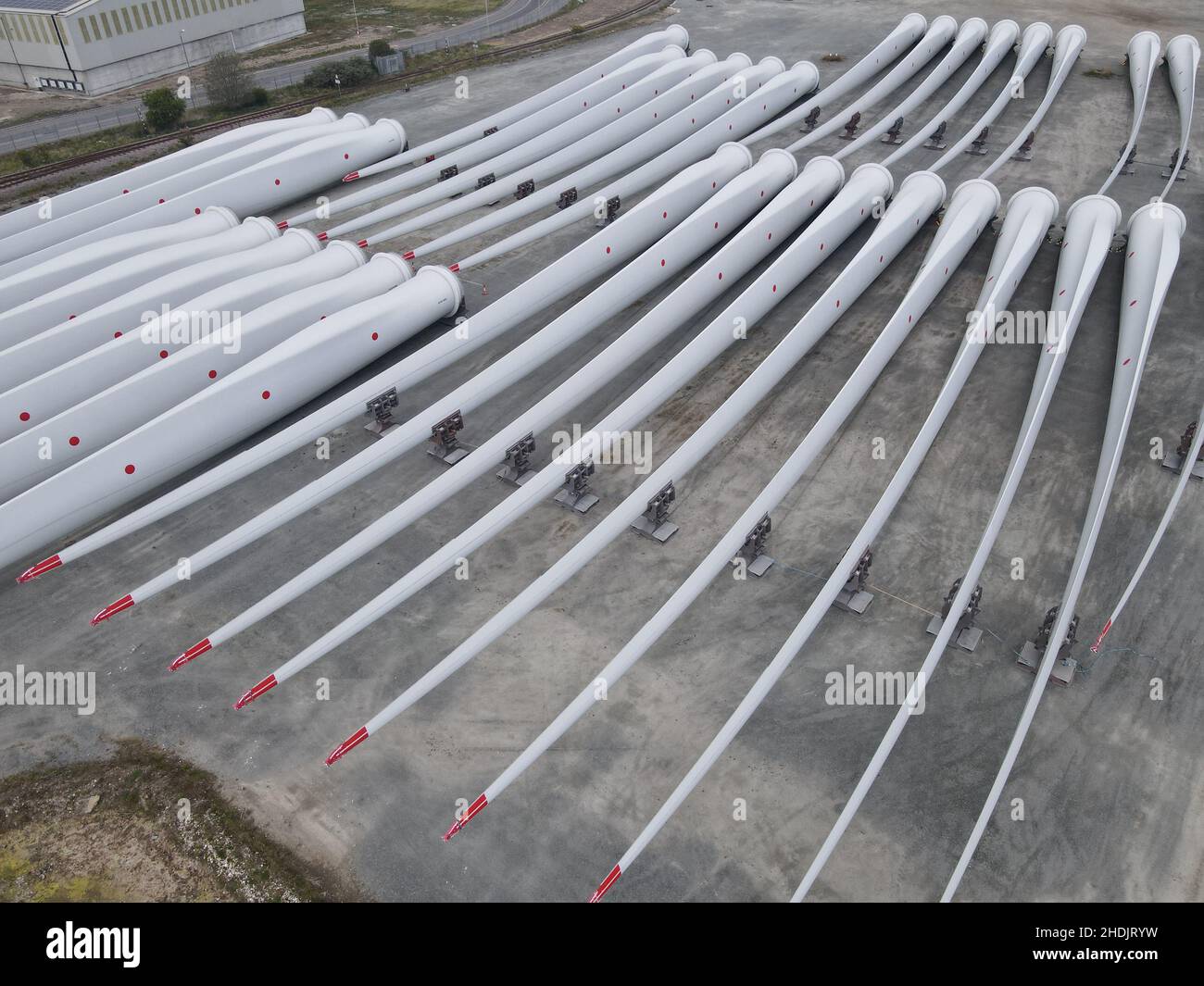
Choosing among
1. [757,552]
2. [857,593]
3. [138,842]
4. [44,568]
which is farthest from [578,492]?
[138,842]

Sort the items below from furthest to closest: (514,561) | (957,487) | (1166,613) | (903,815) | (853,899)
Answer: (957,487), (514,561), (1166,613), (903,815), (853,899)

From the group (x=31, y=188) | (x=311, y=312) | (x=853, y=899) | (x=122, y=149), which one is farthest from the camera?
(x=122, y=149)

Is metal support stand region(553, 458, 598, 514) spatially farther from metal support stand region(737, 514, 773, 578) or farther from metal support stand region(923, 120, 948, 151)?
metal support stand region(923, 120, 948, 151)

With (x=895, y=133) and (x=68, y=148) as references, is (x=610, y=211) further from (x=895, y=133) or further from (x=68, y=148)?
(x=68, y=148)

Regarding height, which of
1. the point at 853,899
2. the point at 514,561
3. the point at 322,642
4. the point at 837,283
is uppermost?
the point at 837,283

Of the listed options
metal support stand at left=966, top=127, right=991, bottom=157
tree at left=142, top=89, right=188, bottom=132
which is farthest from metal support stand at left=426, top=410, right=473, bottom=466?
tree at left=142, top=89, right=188, bottom=132

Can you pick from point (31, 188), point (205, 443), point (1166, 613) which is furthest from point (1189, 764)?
point (31, 188)

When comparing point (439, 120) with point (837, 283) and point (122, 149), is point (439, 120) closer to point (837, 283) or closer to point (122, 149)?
→ point (122, 149)
